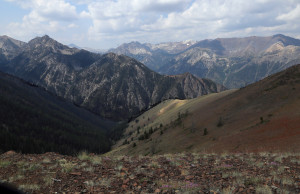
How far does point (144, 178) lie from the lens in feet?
35.8

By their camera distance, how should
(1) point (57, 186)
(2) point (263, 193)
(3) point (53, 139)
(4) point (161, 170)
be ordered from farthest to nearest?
(3) point (53, 139), (4) point (161, 170), (1) point (57, 186), (2) point (263, 193)

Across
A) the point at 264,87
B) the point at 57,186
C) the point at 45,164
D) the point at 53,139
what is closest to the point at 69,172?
the point at 57,186

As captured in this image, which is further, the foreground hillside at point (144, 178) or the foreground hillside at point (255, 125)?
the foreground hillside at point (255, 125)

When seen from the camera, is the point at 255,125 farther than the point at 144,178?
Yes

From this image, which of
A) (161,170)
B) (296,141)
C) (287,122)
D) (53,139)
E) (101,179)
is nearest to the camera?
(101,179)

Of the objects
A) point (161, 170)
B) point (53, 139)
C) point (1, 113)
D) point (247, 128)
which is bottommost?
point (53, 139)

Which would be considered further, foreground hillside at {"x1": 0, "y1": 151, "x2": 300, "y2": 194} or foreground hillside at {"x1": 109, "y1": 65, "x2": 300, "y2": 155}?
foreground hillside at {"x1": 109, "y1": 65, "x2": 300, "y2": 155}

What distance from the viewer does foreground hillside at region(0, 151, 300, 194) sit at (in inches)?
365

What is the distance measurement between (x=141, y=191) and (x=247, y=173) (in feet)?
21.5

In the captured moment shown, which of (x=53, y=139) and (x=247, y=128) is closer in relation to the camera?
(x=247, y=128)

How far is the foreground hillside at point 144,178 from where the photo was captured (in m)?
9.28

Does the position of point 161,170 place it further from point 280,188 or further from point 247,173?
point 280,188

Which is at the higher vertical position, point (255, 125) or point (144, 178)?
point (144, 178)

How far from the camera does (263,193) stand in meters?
8.41
